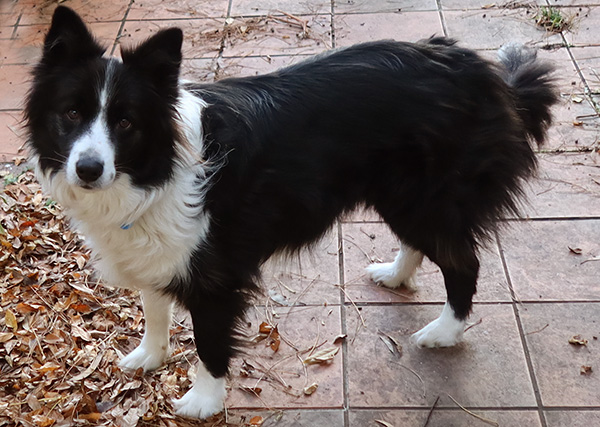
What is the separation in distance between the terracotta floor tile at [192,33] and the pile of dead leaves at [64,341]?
5.59ft

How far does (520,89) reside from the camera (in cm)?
255

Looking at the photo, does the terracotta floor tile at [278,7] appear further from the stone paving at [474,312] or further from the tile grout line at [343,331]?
the tile grout line at [343,331]

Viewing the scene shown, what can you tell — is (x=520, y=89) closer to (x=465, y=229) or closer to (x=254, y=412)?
(x=465, y=229)

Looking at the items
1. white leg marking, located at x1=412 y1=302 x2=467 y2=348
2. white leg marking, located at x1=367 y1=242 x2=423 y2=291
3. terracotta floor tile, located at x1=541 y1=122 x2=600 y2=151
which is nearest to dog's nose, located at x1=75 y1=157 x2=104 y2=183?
white leg marking, located at x1=367 y1=242 x2=423 y2=291

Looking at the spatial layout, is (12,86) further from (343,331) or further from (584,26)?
(584,26)

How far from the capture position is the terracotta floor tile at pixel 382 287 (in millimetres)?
2994

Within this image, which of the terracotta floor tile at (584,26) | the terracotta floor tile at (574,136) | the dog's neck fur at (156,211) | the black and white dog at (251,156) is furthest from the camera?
the terracotta floor tile at (584,26)

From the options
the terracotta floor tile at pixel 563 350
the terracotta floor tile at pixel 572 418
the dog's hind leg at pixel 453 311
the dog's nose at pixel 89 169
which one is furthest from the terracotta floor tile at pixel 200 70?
the terracotta floor tile at pixel 572 418

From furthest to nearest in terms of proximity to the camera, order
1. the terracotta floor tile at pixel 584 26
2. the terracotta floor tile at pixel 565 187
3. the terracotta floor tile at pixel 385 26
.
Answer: the terracotta floor tile at pixel 385 26 < the terracotta floor tile at pixel 584 26 < the terracotta floor tile at pixel 565 187

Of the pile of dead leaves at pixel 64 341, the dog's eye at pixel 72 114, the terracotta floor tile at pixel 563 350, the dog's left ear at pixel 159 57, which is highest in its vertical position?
the dog's left ear at pixel 159 57

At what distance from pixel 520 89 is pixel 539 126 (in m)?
0.19

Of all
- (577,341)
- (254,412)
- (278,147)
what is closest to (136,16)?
(278,147)

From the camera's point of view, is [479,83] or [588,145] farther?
[588,145]

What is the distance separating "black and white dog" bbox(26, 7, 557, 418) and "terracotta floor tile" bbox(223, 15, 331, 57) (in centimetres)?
219
